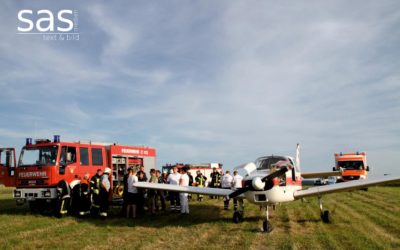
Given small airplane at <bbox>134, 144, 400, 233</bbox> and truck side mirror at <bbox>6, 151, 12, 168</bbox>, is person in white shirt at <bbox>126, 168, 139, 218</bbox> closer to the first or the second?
small airplane at <bbox>134, 144, 400, 233</bbox>

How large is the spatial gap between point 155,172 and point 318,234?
7686mm

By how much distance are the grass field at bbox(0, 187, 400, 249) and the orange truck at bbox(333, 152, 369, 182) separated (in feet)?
49.1

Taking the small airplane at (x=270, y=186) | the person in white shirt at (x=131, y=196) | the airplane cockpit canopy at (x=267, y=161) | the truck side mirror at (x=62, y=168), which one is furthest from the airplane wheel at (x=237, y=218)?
the truck side mirror at (x=62, y=168)

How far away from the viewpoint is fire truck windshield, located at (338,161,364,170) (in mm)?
27920

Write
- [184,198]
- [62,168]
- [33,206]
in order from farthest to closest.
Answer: [33,206] < [184,198] < [62,168]

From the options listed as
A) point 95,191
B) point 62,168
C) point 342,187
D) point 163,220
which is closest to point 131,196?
point 95,191

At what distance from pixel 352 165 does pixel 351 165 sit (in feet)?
0.25

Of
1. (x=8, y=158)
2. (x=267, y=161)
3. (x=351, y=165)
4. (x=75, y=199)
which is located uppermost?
(x=8, y=158)

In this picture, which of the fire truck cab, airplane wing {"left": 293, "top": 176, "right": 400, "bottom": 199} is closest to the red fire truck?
the fire truck cab

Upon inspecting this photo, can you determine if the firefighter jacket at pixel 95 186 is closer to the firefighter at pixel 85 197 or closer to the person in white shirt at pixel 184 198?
the firefighter at pixel 85 197

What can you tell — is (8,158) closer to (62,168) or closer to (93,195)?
(62,168)

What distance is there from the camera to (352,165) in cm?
2822

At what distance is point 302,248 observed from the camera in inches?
305

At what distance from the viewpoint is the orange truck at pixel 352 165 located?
27.4 meters
